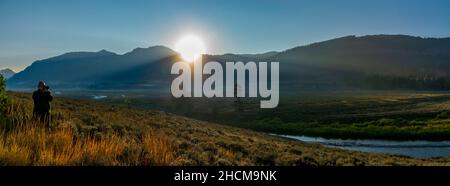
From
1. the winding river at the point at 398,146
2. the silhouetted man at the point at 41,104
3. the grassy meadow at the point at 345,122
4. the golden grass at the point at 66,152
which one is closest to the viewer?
the golden grass at the point at 66,152

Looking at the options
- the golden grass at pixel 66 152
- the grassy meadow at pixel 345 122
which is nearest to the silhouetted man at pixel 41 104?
the golden grass at pixel 66 152

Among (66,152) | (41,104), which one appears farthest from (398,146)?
(66,152)

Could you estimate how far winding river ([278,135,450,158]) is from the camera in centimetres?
4991

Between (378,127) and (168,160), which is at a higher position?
(168,160)

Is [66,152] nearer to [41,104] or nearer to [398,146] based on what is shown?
[41,104]

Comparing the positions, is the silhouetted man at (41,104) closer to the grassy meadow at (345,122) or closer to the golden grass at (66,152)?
the golden grass at (66,152)

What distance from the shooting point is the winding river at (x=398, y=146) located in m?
49.9

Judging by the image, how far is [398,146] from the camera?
56.4 meters

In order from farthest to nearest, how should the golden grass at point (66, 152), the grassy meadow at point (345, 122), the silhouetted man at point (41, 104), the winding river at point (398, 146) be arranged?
1. the grassy meadow at point (345, 122)
2. the winding river at point (398, 146)
3. the silhouetted man at point (41, 104)
4. the golden grass at point (66, 152)

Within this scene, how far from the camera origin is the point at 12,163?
360 inches
